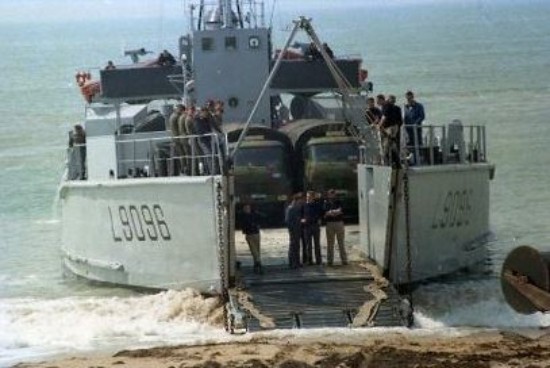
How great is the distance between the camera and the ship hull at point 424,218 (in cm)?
2162

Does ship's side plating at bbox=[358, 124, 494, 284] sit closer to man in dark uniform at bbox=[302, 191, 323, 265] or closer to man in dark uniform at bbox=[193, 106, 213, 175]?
man in dark uniform at bbox=[302, 191, 323, 265]

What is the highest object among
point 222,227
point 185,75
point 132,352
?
point 185,75

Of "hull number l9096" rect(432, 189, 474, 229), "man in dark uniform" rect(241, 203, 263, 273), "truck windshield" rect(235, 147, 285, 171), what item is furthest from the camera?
"truck windshield" rect(235, 147, 285, 171)

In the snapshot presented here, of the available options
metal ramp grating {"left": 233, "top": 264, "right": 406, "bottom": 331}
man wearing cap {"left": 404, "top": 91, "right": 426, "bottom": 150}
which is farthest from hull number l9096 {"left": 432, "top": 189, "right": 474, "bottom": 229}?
metal ramp grating {"left": 233, "top": 264, "right": 406, "bottom": 331}

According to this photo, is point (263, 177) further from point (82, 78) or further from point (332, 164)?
point (82, 78)

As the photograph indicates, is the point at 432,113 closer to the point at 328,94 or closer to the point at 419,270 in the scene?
the point at 328,94

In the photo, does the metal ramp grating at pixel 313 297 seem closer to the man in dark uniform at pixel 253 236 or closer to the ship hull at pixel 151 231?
the man in dark uniform at pixel 253 236

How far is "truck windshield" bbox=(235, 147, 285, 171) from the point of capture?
25750 millimetres

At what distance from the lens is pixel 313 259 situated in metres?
22.9

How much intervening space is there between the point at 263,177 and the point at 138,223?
3680 millimetres

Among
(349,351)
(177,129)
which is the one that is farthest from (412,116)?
(349,351)

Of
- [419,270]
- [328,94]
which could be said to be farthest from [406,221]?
[328,94]

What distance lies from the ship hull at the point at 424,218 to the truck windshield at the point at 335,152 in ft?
6.94

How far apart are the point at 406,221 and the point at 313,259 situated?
198cm
